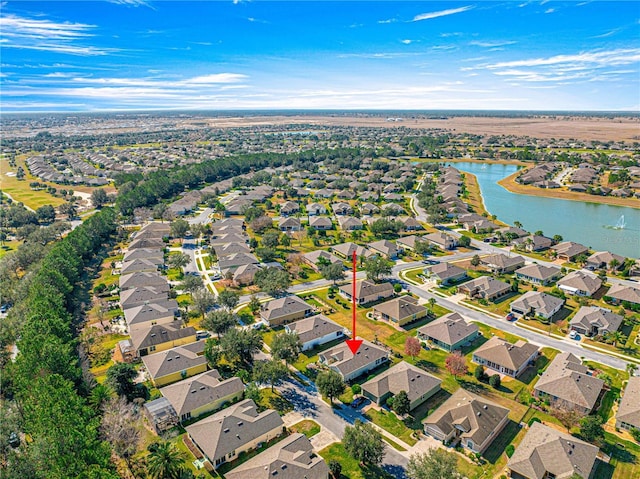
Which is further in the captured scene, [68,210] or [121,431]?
[68,210]

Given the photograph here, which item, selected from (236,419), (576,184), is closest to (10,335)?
(236,419)

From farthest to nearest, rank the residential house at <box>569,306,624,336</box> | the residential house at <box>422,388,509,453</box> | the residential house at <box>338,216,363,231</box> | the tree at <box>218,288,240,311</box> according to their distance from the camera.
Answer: the residential house at <box>338,216,363,231</box> < the tree at <box>218,288,240,311</box> < the residential house at <box>569,306,624,336</box> < the residential house at <box>422,388,509,453</box>

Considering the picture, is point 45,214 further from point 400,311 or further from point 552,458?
point 552,458

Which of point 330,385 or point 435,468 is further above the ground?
point 435,468

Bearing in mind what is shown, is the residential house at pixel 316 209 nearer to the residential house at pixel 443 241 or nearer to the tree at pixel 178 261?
the residential house at pixel 443 241

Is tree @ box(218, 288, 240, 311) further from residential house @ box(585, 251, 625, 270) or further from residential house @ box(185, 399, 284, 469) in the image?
residential house @ box(585, 251, 625, 270)

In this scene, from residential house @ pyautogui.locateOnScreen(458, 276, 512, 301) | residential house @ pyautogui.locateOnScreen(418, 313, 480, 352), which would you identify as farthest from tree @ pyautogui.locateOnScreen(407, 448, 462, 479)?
residential house @ pyautogui.locateOnScreen(458, 276, 512, 301)

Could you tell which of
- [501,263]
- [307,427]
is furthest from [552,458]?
[501,263]
